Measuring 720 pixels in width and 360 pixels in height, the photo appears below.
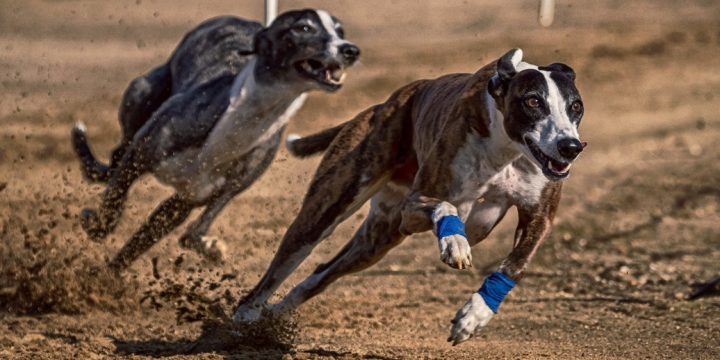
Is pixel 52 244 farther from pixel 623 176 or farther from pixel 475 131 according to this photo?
pixel 623 176

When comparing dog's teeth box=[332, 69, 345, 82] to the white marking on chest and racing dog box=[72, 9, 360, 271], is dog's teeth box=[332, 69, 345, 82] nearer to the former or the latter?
racing dog box=[72, 9, 360, 271]

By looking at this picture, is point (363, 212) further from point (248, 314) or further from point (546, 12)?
Result: point (546, 12)

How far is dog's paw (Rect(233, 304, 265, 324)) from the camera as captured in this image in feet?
18.1

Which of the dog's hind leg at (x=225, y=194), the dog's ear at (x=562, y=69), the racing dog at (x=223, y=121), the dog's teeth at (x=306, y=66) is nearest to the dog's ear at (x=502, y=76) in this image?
the dog's ear at (x=562, y=69)

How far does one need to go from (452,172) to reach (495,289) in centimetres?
46

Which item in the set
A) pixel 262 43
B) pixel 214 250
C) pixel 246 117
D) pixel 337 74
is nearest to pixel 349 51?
pixel 337 74

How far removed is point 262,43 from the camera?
6.65m

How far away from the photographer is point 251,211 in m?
8.70

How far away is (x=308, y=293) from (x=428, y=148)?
87 centimetres

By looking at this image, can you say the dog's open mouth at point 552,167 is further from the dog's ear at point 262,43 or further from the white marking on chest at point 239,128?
the dog's ear at point 262,43

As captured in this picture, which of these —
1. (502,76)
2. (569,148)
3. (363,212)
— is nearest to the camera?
(569,148)

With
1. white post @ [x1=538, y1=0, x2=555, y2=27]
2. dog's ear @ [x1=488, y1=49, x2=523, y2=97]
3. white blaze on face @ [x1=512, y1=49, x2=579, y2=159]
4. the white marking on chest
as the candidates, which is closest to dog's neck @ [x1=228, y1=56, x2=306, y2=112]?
the white marking on chest

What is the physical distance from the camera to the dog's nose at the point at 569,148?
434 cm

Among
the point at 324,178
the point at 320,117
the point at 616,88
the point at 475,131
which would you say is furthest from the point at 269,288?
the point at 616,88
